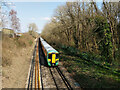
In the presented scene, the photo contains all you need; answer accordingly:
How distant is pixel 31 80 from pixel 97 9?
13.8 meters

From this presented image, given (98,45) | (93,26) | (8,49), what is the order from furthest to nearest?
1. (8,49)
2. (93,26)
3. (98,45)

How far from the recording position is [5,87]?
332 inches

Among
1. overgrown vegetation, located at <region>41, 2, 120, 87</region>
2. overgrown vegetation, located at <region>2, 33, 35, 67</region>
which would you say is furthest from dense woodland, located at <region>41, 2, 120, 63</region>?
overgrown vegetation, located at <region>2, 33, 35, 67</region>

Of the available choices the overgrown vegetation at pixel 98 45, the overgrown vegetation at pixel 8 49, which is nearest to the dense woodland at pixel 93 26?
the overgrown vegetation at pixel 98 45

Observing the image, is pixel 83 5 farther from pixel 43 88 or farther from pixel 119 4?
pixel 43 88

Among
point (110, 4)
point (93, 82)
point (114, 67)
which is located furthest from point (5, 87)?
point (110, 4)

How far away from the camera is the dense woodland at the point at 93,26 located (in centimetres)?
1320

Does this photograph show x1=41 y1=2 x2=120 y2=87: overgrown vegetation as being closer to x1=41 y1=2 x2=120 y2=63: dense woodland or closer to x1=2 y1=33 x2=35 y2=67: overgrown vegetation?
x1=41 y1=2 x2=120 y2=63: dense woodland

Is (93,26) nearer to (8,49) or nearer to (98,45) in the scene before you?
(98,45)

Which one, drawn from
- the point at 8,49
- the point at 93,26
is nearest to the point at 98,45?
the point at 93,26

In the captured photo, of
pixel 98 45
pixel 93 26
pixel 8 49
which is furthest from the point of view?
pixel 8 49

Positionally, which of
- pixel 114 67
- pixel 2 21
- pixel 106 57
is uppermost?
pixel 2 21

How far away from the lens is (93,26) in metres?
16.3

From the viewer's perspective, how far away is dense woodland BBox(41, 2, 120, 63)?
43.3 feet
